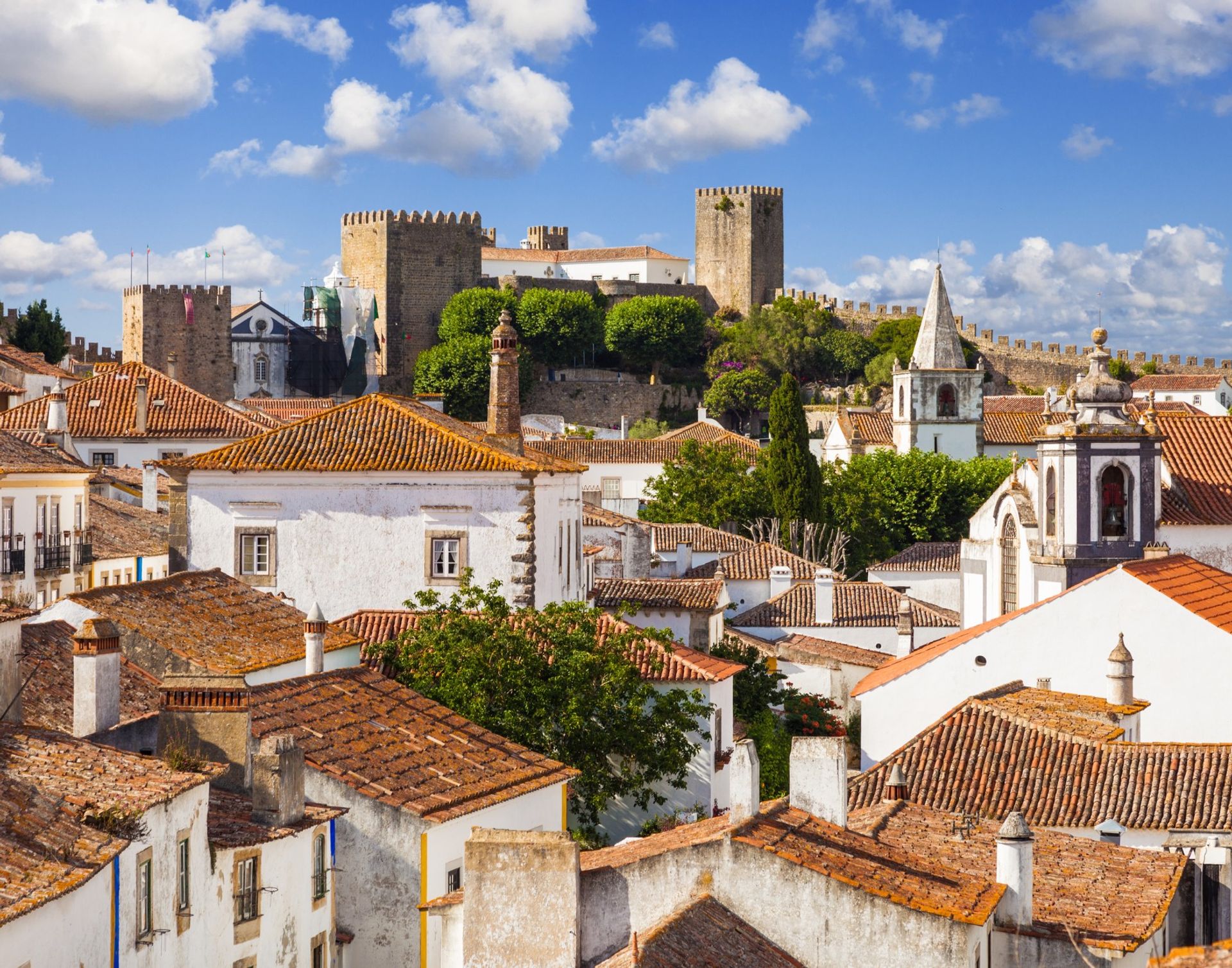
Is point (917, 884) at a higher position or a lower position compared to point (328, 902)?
higher

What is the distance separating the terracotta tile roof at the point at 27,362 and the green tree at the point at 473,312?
132 ft

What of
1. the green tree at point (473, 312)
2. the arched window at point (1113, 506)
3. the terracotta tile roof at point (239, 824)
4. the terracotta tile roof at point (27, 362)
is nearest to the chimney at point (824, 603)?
the arched window at point (1113, 506)

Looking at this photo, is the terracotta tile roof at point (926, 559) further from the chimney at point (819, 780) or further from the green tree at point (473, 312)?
the chimney at point (819, 780)

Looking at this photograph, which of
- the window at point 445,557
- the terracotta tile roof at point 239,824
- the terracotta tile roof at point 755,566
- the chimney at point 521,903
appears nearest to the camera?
the chimney at point 521,903

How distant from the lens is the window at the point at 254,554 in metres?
33.8

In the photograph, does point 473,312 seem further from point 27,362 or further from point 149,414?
point 149,414

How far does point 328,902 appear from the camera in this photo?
1867 centimetres

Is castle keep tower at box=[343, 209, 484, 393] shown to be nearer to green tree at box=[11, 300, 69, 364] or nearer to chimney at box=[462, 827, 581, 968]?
green tree at box=[11, 300, 69, 364]

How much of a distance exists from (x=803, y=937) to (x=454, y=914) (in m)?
2.34

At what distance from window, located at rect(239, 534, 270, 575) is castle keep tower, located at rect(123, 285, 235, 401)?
209 ft

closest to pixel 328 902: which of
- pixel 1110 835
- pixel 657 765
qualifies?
pixel 1110 835

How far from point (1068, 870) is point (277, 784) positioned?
22.4ft

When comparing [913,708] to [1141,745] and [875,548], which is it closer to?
[1141,745]

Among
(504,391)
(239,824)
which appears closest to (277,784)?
(239,824)
